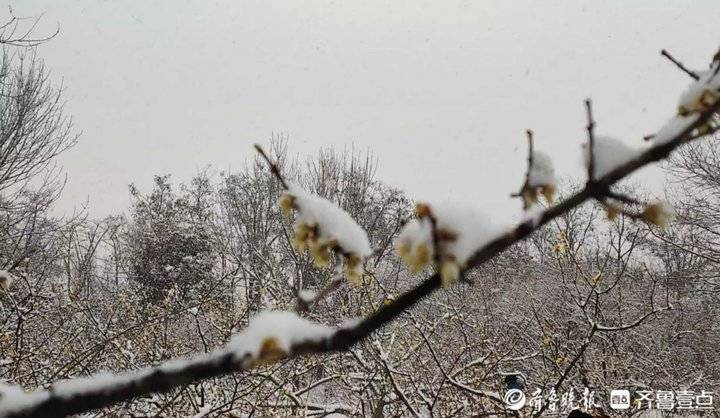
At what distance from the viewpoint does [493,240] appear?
1.86ft

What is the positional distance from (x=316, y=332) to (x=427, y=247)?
0.17 meters

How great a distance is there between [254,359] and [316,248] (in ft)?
1.04

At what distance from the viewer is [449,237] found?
23.9 inches

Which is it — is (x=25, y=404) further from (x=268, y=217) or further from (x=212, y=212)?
(x=212, y=212)

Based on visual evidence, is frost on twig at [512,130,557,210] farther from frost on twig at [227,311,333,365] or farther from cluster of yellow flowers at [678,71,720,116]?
frost on twig at [227,311,333,365]

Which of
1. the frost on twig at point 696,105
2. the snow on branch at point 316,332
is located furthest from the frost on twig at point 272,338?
the frost on twig at point 696,105

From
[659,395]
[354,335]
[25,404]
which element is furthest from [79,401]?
[659,395]

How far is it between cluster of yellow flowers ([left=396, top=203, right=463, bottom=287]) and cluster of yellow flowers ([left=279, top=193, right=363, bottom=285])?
5.3 inches
